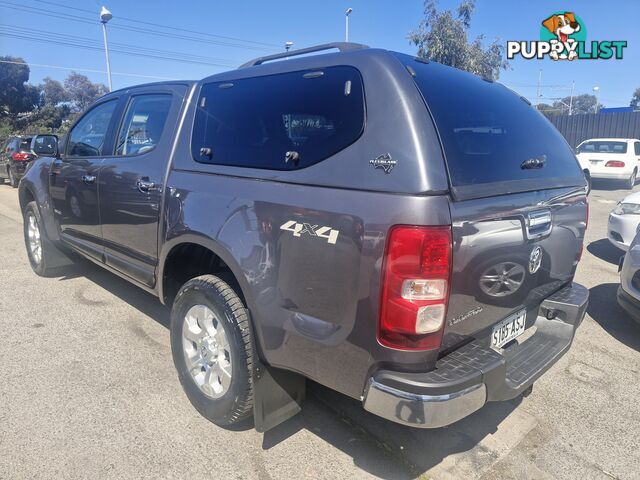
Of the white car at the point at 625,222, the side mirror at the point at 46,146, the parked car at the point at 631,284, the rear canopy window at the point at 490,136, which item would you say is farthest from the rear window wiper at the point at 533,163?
the side mirror at the point at 46,146

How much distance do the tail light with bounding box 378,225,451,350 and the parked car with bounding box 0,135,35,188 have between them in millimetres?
14640

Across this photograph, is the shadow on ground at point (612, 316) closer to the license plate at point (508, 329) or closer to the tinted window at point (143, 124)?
the license plate at point (508, 329)

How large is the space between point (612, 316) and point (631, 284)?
79 cm

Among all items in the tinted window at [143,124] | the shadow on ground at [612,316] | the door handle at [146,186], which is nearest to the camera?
the door handle at [146,186]

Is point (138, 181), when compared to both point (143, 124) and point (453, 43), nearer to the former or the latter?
point (143, 124)

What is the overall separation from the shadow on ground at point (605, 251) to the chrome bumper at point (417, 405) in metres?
5.42

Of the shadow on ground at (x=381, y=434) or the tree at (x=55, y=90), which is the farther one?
the tree at (x=55, y=90)

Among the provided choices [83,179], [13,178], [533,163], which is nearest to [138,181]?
[83,179]

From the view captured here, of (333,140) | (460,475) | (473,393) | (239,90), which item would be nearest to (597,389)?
(460,475)

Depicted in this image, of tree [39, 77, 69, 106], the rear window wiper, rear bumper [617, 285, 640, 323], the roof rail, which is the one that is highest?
tree [39, 77, 69, 106]

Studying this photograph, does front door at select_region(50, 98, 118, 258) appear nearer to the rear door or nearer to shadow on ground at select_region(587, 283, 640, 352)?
the rear door

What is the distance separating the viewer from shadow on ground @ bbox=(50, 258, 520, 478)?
238cm

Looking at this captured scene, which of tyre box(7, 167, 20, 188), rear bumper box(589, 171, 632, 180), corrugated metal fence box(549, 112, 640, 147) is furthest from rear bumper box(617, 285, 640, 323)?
corrugated metal fence box(549, 112, 640, 147)

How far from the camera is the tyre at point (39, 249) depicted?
16.1ft
